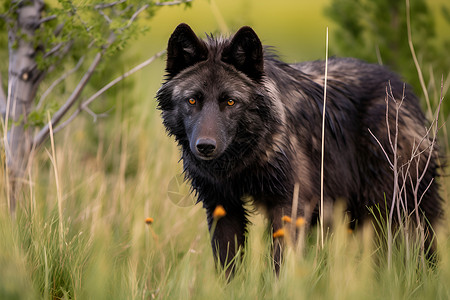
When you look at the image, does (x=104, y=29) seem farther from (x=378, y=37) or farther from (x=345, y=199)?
(x=378, y=37)

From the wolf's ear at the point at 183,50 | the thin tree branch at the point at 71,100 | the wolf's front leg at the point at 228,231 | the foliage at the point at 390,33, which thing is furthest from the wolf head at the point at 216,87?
the foliage at the point at 390,33

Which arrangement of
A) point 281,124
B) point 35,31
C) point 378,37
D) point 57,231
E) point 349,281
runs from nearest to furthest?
point 349,281 → point 57,231 → point 281,124 → point 35,31 → point 378,37

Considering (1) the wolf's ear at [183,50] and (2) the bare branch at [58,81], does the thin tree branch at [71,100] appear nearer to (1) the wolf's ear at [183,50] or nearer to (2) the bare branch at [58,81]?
(2) the bare branch at [58,81]

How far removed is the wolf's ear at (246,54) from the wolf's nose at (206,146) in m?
0.68

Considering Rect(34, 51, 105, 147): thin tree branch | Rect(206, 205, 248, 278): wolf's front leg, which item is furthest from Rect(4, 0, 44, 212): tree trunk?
Rect(206, 205, 248, 278): wolf's front leg

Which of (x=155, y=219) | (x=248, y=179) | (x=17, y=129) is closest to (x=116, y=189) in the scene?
(x=155, y=219)

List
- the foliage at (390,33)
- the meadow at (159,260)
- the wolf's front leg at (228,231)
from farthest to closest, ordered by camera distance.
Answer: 1. the foliage at (390,33)
2. the wolf's front leg at (228,231)
3. the meadow at (159,260)

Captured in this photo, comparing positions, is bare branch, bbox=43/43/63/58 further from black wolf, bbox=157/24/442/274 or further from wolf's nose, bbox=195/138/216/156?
wolf's nose, bbox=195/138/216/156

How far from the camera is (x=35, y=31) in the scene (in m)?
5.30

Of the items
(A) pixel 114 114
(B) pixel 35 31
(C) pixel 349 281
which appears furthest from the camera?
(A) pixel 114 114

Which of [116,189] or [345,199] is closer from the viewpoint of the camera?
[345,199]

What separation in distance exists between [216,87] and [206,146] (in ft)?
1.66

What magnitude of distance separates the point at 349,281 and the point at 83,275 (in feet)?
5.26

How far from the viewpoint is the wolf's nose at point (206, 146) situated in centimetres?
382
